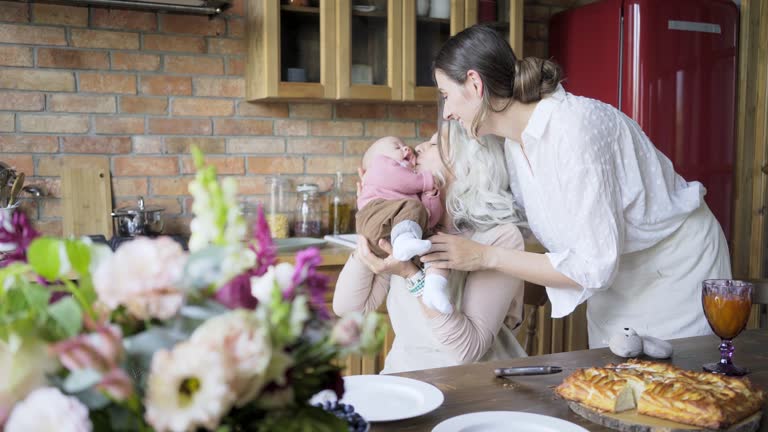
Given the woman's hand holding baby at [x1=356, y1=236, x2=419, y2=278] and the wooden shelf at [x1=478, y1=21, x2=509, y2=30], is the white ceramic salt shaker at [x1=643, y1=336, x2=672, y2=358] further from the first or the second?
the wooden shelf at [x1=478, y1=21, x2=509, y2=30]

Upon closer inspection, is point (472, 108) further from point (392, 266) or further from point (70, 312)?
point (70, 312)

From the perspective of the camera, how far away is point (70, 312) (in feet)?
1.83

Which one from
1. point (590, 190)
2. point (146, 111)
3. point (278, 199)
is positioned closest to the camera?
point (590, 190)

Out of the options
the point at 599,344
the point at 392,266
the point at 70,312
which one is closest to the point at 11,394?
the point at 70,312

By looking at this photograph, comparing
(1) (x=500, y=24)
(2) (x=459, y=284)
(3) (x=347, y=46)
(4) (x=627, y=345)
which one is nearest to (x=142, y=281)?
(4) (x=627, y=345)

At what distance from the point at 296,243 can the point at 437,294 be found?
1383 mm

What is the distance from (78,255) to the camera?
1.91 ft

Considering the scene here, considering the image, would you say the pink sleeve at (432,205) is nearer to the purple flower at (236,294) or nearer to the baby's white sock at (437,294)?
the baby's white sock at (437,294)

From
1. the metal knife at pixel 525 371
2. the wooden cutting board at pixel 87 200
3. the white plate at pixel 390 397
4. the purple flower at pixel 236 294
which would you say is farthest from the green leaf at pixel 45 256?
the wooden cutting board at pixel 87 200

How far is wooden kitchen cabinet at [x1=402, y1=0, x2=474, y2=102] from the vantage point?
3.05 metres

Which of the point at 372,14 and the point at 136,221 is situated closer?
the point at 136,221

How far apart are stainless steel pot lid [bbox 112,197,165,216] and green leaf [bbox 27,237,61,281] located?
2.37m

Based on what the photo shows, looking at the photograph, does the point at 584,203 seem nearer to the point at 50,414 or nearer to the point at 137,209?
the point at 50,414

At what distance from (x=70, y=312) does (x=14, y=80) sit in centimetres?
257
